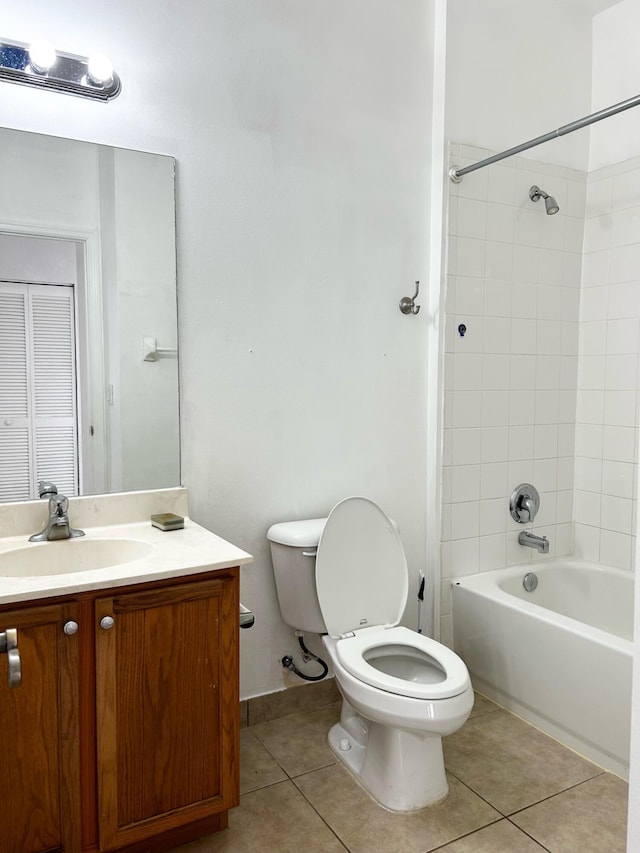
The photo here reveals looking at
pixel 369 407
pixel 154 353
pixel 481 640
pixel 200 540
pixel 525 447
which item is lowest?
pixel 481 640

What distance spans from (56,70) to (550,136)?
1.59m

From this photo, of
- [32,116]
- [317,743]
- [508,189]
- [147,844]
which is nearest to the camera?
[147,844]

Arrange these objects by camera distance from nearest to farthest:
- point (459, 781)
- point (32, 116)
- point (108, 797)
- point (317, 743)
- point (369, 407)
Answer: point (108, 797) → point (32, 116) → point (459, 781) → point (317, 743) → point (369, 407)

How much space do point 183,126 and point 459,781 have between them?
2.28 m

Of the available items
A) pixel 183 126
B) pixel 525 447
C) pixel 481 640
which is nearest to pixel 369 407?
pixel 525 447

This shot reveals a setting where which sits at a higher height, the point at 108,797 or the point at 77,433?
the point at 77,433

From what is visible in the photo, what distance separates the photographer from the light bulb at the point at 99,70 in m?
1.87

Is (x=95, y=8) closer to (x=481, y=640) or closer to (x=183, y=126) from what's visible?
(x=183, y=126)

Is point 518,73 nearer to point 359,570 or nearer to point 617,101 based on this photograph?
point 617,101

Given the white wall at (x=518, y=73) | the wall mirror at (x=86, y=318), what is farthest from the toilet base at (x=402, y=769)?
the white wall at (x=518, y=73)

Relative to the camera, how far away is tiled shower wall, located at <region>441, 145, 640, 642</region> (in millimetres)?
2693

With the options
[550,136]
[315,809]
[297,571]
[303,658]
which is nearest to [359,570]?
[297,571]

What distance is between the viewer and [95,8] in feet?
6.38

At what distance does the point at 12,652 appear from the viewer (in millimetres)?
1381
